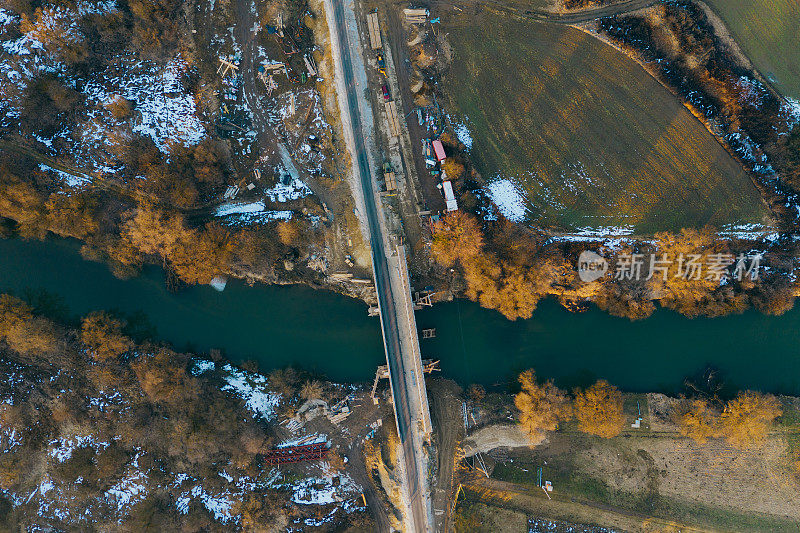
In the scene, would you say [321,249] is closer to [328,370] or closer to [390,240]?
[390,240]

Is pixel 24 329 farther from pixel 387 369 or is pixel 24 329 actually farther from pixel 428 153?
pixel 428 153

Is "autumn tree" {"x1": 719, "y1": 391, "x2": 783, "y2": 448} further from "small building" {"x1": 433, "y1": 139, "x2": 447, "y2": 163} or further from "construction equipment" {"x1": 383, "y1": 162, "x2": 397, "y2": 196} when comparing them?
"construction equipment" {"x1": 383, "y1": 162, "x2": 397, "y2": 196}

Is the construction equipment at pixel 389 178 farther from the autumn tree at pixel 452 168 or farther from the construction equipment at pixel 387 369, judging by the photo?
the construction equipment at pixel 387 369

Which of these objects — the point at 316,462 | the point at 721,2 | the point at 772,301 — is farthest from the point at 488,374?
the point at 721,2

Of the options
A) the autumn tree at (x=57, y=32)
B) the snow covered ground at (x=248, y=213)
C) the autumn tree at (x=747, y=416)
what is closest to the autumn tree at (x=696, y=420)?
the autumn tree at (x=747, y=416)

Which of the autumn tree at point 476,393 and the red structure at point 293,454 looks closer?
the red structure at point 293,454

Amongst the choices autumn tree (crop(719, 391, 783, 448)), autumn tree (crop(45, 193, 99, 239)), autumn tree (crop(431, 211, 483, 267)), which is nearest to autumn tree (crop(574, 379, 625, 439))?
autumn tree (crop(719, 391, 783, 448))
